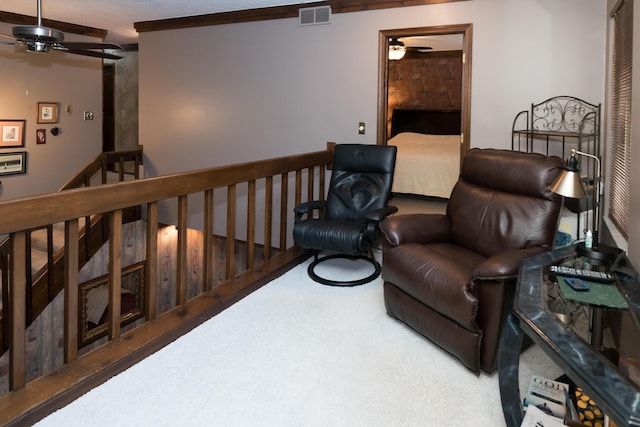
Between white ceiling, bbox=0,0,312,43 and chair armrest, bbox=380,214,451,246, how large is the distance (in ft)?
9.41

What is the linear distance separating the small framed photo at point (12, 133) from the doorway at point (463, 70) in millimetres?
4344

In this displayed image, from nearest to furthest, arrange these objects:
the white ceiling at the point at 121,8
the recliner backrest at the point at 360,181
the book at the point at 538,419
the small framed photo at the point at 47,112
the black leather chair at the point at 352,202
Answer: the book at the point at 538,419 < the black leather chair at the point at 352,202 < the recliner backrest at the point at 360,181 < the white ceiling at the point at 121,8 < the small framed photo at the point at 47,112

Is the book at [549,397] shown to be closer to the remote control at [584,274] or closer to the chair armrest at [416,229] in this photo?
the remote control at [584,274]

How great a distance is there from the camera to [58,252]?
4852 millimetres

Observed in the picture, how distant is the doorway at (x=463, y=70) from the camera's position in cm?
401

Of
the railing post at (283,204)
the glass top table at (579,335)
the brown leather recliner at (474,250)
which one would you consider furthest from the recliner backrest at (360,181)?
the glass top table at (579,335)

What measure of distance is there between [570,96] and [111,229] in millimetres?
3526

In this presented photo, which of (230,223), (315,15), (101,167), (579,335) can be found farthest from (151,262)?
(101,167)

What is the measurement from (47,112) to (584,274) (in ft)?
20.4

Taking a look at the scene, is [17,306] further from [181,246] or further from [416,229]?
[416,229]

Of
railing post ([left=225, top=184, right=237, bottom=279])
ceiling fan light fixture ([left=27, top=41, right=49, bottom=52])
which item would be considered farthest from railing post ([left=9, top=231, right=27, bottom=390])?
ceiling fan light fixture ([left=27, top=41, right=49, bottom=52])

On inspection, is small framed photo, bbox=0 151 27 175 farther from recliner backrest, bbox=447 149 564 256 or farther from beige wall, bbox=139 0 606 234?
recliner backrest, bbox=447 149 564 256

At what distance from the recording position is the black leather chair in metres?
3.44

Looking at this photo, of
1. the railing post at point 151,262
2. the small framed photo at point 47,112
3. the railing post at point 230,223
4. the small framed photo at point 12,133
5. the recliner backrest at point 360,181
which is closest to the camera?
the railing post at point 151,262
